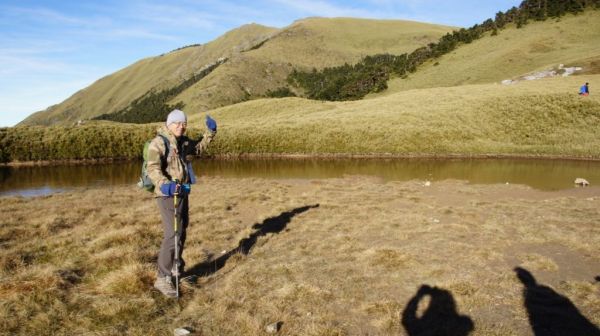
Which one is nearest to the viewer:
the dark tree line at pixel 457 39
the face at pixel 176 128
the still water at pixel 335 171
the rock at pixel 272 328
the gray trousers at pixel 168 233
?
the rock at pixel 272 328

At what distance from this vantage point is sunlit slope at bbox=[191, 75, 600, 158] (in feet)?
151

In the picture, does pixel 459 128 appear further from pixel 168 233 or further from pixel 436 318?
pixel 168 233

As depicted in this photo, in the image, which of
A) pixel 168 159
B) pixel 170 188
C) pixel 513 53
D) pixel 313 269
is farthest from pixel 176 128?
pixel 513 53

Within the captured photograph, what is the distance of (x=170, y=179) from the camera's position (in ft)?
30.0

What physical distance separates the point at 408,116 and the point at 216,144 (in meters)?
27.2

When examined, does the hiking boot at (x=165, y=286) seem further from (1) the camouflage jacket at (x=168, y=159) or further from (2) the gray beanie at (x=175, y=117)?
(2) the gray beanie at (x=175, y=117)

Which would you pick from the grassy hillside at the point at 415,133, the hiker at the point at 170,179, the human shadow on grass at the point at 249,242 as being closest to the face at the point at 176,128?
the hiker at the point at 170,179

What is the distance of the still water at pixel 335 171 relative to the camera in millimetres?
29483

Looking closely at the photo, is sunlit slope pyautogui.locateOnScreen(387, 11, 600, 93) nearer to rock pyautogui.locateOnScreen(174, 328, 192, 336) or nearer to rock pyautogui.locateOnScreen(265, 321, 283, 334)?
rock pyautogui.locateOnScreen(265, 321, 283, 334)

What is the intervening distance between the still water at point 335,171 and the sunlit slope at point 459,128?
490 centimetres

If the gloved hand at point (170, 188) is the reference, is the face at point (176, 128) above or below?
above

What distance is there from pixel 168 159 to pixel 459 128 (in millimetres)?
48657

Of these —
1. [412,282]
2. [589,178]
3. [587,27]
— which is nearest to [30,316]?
[412,282]

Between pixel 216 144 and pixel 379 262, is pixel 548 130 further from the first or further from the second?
pixel 379 262
